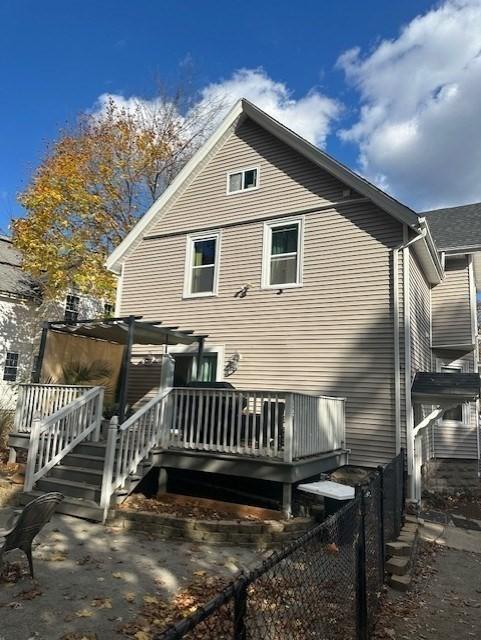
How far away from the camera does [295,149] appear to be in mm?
11219

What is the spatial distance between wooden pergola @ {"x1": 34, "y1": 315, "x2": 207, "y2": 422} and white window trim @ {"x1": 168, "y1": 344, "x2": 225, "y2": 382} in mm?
228

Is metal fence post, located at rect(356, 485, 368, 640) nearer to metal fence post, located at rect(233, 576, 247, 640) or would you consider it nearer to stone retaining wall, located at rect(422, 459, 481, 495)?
metal fence post, located at rect(233, 576, 247, 640)

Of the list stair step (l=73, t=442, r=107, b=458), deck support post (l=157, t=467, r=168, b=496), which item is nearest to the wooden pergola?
stair step (l=73, t=442, r=107, b=458)

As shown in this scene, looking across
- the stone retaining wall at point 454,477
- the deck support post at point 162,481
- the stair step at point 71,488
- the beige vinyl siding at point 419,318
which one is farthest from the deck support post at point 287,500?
the stone retaining wall at point 454,477

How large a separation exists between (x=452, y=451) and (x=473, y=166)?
480 inches

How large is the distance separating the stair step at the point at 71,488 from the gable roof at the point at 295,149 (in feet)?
24.5

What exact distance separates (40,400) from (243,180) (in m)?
7.48

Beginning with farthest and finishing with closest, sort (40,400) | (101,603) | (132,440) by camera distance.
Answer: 1. (40,400)
2. (132,440)
3. (101,603)

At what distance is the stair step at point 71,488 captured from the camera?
23.0 ft

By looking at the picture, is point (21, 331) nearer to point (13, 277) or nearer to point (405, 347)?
point (13, 277)

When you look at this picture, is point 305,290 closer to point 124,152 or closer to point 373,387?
point 373,387

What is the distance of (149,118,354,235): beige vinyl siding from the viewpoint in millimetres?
11031

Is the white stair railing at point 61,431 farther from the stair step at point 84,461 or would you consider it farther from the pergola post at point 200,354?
the pergola post at point 200,354

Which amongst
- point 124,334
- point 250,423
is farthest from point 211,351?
point 250,423
